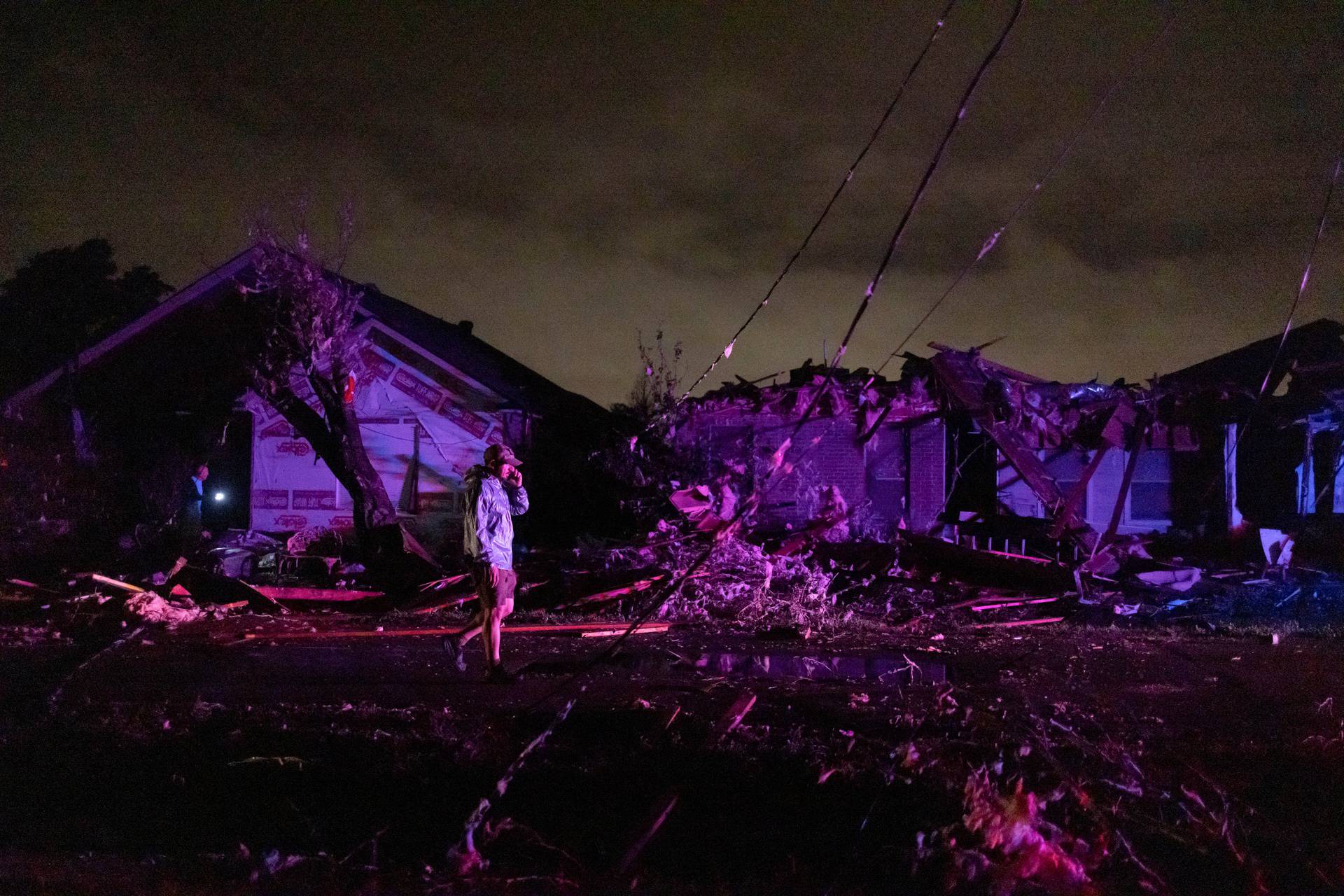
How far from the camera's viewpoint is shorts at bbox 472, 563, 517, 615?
6.36m

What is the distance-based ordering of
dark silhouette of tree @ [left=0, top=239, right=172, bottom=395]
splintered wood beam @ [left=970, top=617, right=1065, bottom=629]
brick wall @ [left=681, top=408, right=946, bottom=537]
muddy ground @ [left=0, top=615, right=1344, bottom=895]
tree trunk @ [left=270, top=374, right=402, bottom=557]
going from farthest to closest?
dark silhouette of tree @ [left=0, top=239, right=172, bottom=395], brick wall @ [left=681, top=408, right=946, bottom=537], tree trunk @ [left=270, top=374, right=402, bottom=557], splintered wood beam @ [left=970, top=617, right=1065, bottom=629], muddy ground @ [left=0, top=615, right=1344, bottom=895]

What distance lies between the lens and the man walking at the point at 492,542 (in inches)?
251

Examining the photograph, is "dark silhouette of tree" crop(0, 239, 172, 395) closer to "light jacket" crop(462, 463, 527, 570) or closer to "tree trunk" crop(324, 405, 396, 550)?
"tree trunk" crop(324, 405, 396, 550)

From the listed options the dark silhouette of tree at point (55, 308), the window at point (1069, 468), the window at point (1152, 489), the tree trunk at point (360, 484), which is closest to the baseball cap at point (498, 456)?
the tree trunk at point (360, 484)

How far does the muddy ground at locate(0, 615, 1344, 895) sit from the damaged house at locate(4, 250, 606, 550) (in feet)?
23.2

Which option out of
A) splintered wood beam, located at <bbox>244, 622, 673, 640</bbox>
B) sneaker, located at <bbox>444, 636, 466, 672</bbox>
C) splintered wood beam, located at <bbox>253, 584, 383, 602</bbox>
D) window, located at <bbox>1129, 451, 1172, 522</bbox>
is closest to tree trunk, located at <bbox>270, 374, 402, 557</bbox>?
splintered wood beam, located at <bbox>253, 584, 383, 602</bbox>

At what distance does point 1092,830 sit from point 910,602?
613 centimetres

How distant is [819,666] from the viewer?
7344mm

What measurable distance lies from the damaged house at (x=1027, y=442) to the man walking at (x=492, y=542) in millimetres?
6830

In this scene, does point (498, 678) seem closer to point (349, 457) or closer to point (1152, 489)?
point (349, 457)

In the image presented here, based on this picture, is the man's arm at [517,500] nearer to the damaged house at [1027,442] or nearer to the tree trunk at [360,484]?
the tree trunk at [360,484]

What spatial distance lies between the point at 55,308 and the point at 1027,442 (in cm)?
1911

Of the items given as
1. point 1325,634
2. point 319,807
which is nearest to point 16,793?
point 319,807

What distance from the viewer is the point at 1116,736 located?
17.5 ft
